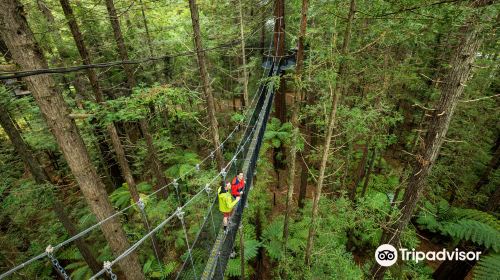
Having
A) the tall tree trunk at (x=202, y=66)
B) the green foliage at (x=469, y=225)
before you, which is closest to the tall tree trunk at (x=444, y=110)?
the green foliage at (x=469, y=225)

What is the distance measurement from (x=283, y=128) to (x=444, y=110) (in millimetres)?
5328

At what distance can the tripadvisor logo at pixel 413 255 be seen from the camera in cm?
483

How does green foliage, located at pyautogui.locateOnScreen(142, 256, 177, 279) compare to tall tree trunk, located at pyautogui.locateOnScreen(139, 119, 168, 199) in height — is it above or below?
below

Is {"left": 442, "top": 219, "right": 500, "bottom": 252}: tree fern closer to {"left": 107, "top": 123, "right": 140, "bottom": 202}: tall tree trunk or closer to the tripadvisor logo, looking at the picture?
the tripadvisor logo

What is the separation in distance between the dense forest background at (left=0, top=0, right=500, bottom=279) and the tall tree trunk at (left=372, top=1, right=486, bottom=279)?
1 centimetres

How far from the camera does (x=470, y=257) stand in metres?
6.31

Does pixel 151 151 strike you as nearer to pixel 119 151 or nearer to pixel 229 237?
pixel 119 151

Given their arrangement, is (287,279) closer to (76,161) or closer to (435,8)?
(76,161)

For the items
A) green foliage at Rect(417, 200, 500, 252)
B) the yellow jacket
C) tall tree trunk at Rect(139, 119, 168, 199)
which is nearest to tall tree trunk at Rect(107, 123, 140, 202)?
tall tree trunk at Rect(139, 119, 168, 199)

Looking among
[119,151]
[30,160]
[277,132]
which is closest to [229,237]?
[119,151]

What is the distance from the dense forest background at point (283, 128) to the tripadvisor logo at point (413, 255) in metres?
0.21

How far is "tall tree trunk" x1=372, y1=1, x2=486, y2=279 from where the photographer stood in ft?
8.91

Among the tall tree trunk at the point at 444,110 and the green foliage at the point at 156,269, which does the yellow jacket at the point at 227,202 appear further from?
the green foliage at the point at 156,269

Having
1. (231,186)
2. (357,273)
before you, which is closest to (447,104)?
(231,186)
